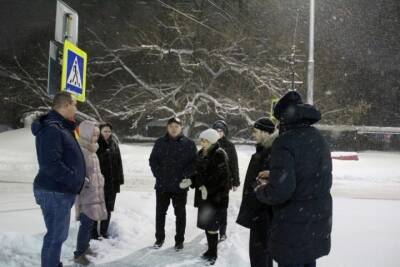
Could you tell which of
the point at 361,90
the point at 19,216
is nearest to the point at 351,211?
the point at 19,216

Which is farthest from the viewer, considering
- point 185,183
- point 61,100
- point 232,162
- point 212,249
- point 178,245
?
point 232,162

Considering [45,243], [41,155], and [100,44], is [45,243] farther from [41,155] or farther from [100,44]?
[100,44]

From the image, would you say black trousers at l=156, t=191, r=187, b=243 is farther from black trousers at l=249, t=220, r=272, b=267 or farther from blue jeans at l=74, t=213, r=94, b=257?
black trousers at l=249, t=220, r=272, b=267

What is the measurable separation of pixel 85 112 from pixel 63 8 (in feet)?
68.9

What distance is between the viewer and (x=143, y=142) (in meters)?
27.0

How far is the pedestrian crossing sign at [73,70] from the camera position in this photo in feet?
18.7

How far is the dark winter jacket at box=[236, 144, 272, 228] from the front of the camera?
4336 millimetres

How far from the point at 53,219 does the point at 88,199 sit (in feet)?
3.49

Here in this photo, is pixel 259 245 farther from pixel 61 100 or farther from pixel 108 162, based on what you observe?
pixel 108 162

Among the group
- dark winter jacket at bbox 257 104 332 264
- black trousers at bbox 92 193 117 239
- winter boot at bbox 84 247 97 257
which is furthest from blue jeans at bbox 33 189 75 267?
dark winter jacket at bbox 257 104 332 264

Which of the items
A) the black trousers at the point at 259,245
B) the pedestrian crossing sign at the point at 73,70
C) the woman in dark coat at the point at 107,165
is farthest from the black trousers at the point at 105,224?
the black trousers at the point at 259,245

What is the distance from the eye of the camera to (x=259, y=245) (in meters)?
4.29

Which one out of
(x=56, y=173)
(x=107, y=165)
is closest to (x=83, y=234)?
(x=107, y=165)

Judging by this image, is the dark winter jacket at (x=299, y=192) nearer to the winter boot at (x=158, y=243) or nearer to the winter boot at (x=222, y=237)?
the winter boot at (x=158, y=243)
